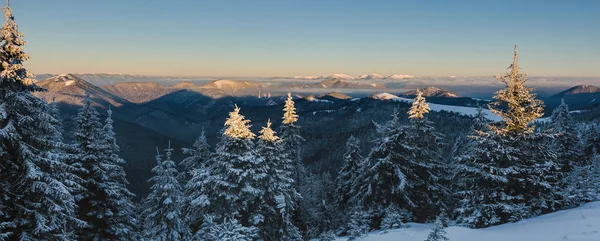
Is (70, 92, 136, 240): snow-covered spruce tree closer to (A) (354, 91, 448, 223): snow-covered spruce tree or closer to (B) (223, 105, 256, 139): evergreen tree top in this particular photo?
(B) (223, 105, 256, 139): evergreen tree top

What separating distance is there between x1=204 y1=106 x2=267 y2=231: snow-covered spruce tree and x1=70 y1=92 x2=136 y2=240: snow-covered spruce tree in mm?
6539

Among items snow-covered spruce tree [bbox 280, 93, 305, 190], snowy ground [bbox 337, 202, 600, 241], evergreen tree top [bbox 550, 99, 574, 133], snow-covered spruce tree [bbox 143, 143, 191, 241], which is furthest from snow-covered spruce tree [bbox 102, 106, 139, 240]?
evergreen tree top [bbox 550, 99, 574, 133]

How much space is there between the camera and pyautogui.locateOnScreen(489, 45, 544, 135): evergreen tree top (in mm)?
17297

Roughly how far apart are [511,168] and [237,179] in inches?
527

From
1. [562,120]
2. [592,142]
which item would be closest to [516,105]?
[562,120]

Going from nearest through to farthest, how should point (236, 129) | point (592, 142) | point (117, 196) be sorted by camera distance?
1. point (236, 129)
2. point (117, 196)
3. point (592, 142)

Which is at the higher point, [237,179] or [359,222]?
[237,179]

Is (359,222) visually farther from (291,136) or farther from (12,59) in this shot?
(12,59)

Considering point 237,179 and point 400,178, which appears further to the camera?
point 400,178

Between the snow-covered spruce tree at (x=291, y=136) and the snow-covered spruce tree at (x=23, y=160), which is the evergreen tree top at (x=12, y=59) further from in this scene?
the snow-covered spruce tree at (x=291, y=136)

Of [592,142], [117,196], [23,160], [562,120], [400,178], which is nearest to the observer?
[23,160]

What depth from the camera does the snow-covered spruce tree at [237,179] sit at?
16312mm

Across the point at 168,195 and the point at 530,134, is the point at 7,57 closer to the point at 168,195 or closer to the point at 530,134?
the point at 168,195

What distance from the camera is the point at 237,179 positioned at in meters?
16.5
